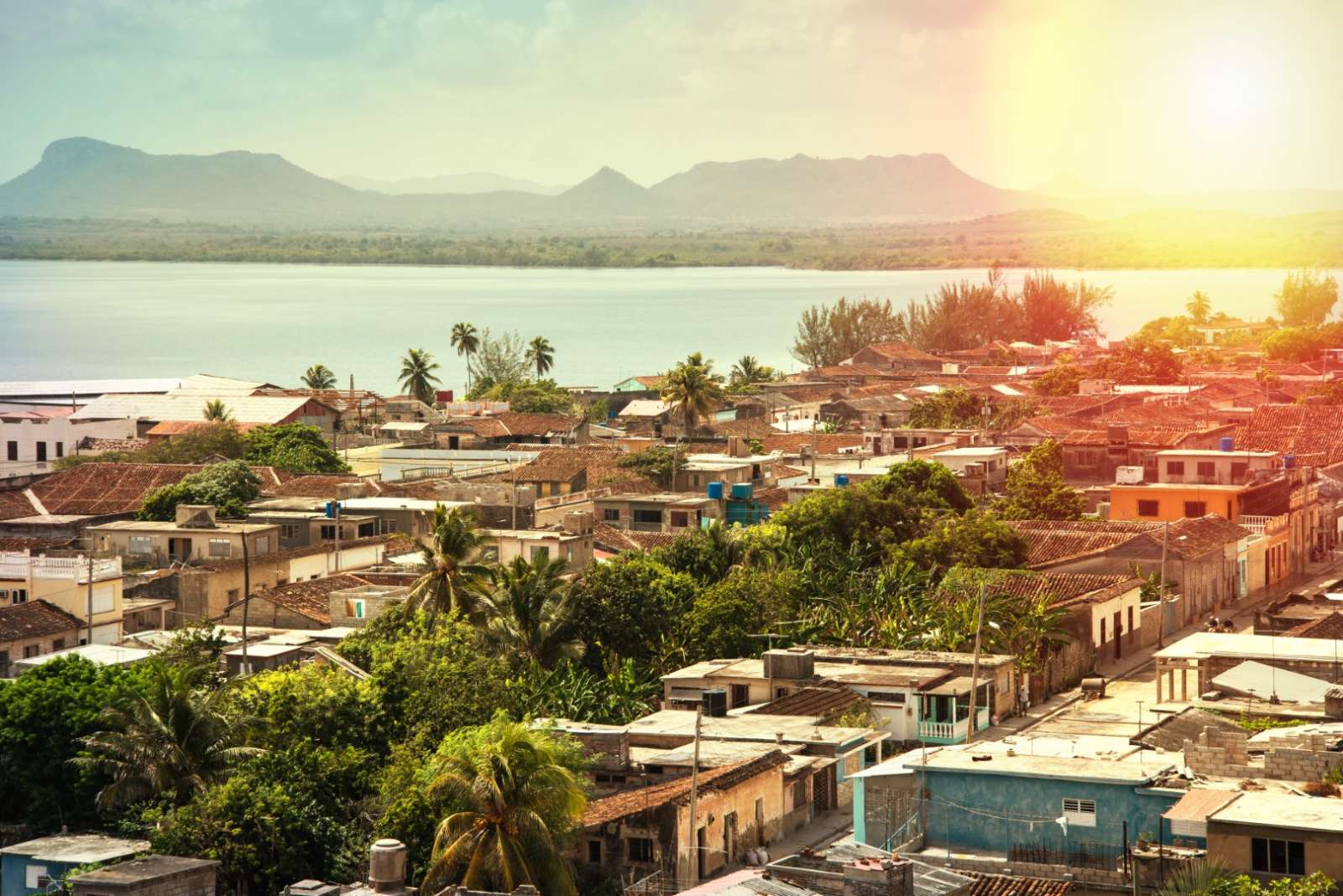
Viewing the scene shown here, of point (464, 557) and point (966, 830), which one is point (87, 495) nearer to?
point (464, 557)

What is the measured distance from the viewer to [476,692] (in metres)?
26.6

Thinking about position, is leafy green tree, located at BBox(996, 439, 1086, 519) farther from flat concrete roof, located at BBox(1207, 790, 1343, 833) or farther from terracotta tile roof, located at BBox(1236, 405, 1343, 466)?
flat concrete roof, located at BBox(1207, 790, 1343, 833)

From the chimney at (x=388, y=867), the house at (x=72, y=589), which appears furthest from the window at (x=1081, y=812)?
the house at (x=72, y=589)

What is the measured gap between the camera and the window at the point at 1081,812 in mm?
19125

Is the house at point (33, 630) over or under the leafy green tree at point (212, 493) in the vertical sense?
under

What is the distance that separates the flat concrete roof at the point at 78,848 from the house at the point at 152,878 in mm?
568

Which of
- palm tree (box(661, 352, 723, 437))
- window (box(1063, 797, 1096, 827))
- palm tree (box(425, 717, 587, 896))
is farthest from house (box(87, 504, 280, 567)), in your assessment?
palm tree (box(661, 352, 723, 437))

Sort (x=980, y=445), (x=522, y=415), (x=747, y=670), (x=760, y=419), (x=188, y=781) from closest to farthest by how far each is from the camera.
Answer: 1. (x=188, y=781)
2. (x=747, y=670)
3. (x=980, y=445)
4. (x=522, y=415)
5. (x=760, y=419)

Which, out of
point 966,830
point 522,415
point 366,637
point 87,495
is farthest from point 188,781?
point 522,415

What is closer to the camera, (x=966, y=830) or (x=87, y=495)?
(x=966, y=830)

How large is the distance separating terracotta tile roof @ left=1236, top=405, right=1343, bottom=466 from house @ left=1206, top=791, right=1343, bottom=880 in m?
38.7

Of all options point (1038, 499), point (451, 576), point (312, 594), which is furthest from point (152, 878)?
point (1038, 499)

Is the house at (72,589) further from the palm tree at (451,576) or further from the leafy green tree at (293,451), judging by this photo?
the leafy green tree at (293,451)

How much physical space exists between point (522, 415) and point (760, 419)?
988 centimetres
